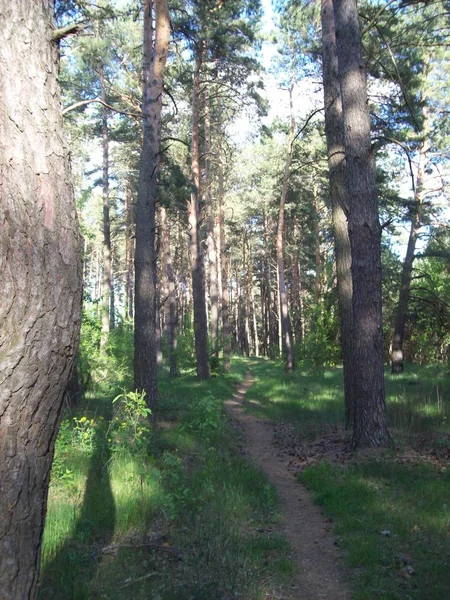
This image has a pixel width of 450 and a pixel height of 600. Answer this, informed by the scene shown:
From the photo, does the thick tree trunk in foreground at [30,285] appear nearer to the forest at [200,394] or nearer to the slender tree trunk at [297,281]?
the forest at [200,394]

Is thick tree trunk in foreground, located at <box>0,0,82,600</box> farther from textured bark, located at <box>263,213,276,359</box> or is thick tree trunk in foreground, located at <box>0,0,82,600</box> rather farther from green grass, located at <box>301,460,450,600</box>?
textured bark, located at <box>263,213,276,359</box>

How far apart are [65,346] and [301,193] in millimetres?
29637

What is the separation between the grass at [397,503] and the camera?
4297 mm

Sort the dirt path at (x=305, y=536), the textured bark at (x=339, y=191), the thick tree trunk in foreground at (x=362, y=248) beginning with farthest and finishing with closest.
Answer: the textured bark at (x=339, y=191)
the thick tree trunk in foreground at (x=362, y=248)
the dirt path at (x=305, y=536)

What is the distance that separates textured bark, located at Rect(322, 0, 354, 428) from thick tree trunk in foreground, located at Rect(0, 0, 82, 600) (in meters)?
7.93

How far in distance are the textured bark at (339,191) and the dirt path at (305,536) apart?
2.26 metres

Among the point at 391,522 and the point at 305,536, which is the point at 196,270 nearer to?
the point at 305,536

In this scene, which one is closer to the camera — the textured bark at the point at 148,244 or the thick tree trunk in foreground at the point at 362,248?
the thick tree trunk in foreground at the point at 362,248

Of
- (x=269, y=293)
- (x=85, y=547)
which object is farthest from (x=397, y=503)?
(x=269, y=293)

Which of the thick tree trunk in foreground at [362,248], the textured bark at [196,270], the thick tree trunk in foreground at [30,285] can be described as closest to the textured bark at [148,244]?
the thick tree trunk in foreground at [362,248]

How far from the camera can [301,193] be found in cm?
3077

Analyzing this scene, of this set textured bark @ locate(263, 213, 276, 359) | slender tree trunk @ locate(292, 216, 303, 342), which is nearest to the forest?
slender tree trunk @ locate(292, 216, 303, 342)

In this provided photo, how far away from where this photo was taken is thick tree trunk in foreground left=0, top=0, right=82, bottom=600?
213 cm

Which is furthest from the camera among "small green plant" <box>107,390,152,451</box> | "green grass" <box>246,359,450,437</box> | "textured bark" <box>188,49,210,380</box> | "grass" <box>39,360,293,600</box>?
"textured bark" <box>188,49,210,380</box>
